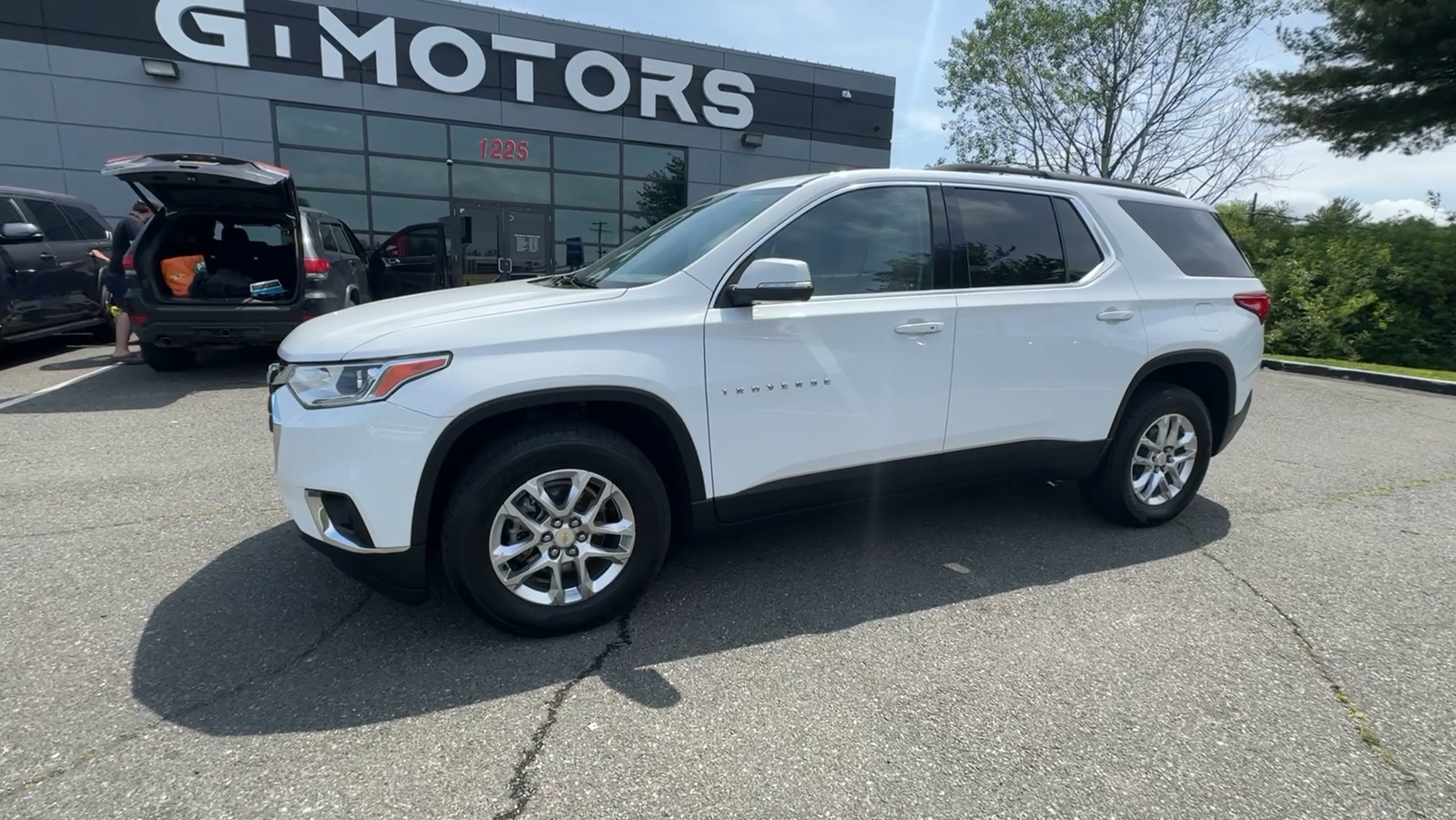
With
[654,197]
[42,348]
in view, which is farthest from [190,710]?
[654,197]

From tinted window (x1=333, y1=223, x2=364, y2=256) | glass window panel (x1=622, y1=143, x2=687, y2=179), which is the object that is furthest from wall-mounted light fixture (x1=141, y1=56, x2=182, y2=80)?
glass window panel (x1=622, y1=143, x2=687, y2=179)

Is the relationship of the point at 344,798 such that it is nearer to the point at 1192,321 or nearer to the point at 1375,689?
the point at 1375,689

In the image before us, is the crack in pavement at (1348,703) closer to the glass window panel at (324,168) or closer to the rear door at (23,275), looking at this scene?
the rear door at (23,275)

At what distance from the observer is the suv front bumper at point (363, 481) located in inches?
99.2

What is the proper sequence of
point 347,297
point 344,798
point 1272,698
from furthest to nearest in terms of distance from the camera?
point 347,297 < point 1272,698 < point 344,798

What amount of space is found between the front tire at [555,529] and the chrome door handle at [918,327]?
4.09ft

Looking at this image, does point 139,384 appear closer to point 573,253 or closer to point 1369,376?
point 573,253

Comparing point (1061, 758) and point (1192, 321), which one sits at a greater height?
point (1192, 321)

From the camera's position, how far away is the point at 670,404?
283cm

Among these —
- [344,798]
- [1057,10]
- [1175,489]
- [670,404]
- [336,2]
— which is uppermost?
[1057,10]

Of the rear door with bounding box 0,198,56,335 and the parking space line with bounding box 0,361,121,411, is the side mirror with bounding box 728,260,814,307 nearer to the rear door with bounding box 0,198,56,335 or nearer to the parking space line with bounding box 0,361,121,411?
the parking space line with bounding box 0,361,121,411

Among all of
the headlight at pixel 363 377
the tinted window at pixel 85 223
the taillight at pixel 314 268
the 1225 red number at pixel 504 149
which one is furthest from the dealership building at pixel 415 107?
the headlight at pixel 363 377

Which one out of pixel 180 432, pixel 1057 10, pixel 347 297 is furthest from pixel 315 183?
pixel 1057 10

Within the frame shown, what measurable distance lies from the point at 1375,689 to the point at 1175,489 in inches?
63.6
